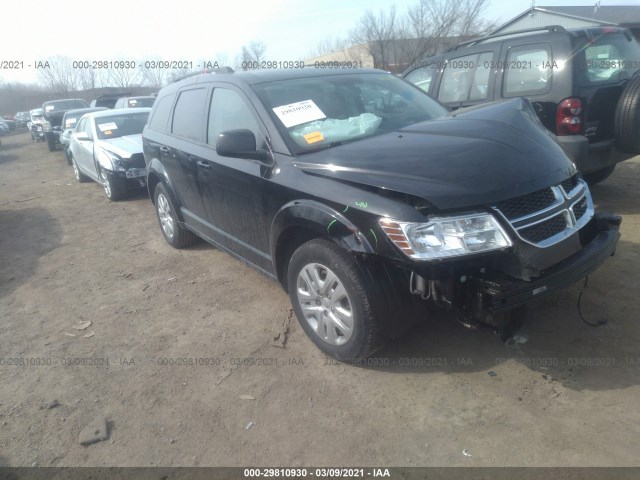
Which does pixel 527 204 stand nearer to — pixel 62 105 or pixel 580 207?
pixel 580 207

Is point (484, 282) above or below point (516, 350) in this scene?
above

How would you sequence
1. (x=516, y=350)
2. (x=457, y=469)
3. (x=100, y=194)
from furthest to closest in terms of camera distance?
(x=100, y=194)
(x=516, y=350)
(x=457, y=469)

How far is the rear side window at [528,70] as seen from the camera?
494cm

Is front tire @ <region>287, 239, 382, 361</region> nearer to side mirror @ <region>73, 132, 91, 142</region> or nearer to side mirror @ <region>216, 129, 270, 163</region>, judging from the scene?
side mirror @ <region>216, 129, 270, 163</region>

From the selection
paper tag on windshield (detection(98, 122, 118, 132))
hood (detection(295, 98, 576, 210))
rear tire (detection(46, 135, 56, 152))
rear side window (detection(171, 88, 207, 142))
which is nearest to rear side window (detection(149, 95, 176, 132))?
rear side window (detection(171, 88, 207, 142))

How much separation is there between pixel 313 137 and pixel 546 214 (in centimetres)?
154

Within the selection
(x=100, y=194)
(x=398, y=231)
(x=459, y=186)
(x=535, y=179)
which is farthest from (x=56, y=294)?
(x=100, y=194)

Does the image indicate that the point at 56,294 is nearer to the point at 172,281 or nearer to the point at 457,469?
the point at 172,281

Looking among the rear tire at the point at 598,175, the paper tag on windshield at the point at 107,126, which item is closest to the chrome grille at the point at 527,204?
the rear tire at the point at 598,175

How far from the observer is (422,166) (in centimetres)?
247

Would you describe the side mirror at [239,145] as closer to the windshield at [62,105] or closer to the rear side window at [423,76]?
the rear side window at [423,76]

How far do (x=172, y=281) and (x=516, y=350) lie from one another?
3293mm

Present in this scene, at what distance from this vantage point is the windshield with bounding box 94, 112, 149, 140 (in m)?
8.84

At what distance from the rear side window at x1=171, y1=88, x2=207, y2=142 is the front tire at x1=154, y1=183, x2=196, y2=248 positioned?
83 centimetres
